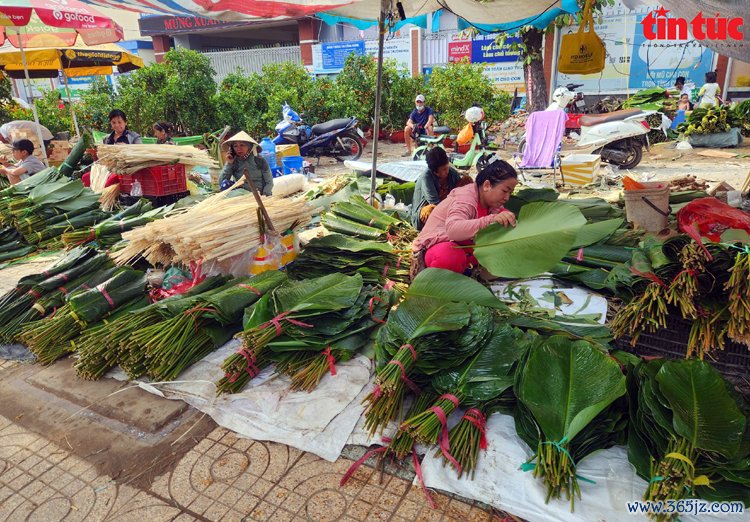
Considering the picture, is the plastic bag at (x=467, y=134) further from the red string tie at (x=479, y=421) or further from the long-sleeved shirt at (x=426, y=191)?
the red string tie at (x=479, y=421)

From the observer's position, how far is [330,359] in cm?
250

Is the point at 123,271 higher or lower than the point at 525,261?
lower

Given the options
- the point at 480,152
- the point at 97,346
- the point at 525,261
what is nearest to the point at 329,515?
the point at 525,261

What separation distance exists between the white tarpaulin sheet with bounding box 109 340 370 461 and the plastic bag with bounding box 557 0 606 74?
466 centimetres

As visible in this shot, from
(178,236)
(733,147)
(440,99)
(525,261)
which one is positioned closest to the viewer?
(525,261)

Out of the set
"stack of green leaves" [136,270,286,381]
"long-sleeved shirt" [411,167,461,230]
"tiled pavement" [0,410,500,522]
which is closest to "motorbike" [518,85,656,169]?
"long-sleeved shirt" [411,167,461,230]

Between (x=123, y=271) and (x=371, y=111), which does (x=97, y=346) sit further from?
(x=371, y=111)

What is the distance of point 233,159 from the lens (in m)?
4.69

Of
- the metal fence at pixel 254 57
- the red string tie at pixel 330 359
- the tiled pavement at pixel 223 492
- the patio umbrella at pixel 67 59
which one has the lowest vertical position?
the tiled pavement at pixel 223 492

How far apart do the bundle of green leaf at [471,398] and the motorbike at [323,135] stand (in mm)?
8122

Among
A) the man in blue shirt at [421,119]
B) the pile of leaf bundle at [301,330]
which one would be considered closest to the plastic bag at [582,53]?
the man in blue shirt at [421,119]

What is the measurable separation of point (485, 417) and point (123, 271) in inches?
99.7

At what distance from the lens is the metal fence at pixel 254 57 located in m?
16.3

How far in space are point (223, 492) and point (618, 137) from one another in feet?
26.9
